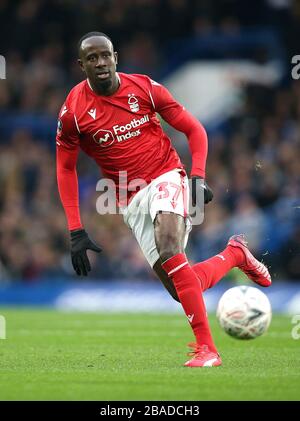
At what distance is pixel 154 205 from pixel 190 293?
0.71 meters

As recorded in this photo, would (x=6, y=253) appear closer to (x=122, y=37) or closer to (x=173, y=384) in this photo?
(x=122, y=37)

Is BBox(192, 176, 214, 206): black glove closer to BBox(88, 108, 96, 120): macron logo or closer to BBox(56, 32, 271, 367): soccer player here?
BBox(56, 32, 271, 367): soccer player

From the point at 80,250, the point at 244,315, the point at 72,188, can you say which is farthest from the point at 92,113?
the point at 244,315

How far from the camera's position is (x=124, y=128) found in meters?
8.00

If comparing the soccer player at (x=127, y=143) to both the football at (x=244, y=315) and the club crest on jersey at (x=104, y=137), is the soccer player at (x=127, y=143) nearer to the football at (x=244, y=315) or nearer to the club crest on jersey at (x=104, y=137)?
the club crest on jersey at (x=104, y=137)

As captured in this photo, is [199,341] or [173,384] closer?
[173,384]

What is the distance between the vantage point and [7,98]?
20375 mm

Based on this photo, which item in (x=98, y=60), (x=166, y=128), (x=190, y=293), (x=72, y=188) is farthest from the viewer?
(x=166, y=128)

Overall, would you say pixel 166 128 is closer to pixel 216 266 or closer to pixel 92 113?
pixel 216 266

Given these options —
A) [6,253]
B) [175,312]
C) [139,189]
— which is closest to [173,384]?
[139,189]

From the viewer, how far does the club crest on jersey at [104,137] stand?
26.1 ft

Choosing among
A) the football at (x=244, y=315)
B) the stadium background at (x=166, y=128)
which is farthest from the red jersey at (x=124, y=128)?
the stadium background at (x=166, y=128)

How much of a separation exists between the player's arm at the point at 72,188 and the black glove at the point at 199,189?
0.90 m
